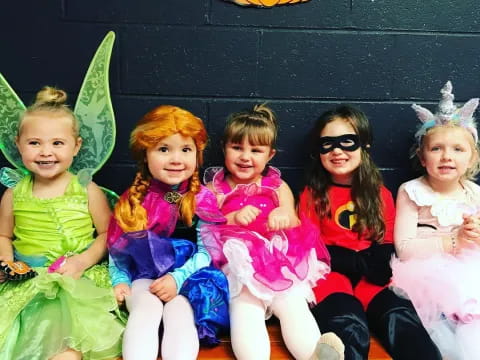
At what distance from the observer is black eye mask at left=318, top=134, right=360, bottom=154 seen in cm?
251

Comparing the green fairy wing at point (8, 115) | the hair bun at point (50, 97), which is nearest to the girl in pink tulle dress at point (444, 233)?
the hair bun at point (50, 97)

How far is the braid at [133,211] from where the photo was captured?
233cm

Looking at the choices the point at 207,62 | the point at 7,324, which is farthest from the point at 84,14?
the point at 7,324

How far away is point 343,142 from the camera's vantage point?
2520 millimetres

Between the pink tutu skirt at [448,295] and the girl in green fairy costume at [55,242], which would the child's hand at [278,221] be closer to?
the pink tutu skirt at [448,295]

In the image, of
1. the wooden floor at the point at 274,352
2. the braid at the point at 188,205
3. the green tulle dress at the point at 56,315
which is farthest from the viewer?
the braid at the point at 188,205

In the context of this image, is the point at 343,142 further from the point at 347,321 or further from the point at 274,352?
the point at 274,352

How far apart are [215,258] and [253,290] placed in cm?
31

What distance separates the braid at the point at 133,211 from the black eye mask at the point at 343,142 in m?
0.88

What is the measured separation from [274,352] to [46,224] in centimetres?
117

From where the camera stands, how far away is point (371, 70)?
278 cm

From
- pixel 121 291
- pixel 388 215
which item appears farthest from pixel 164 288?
pixel 388 215

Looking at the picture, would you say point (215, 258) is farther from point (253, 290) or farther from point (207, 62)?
point (207, 62)

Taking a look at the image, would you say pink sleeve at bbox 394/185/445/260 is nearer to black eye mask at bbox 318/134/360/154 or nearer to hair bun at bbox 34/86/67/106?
black eye mask at bbox 318/134/360/154
